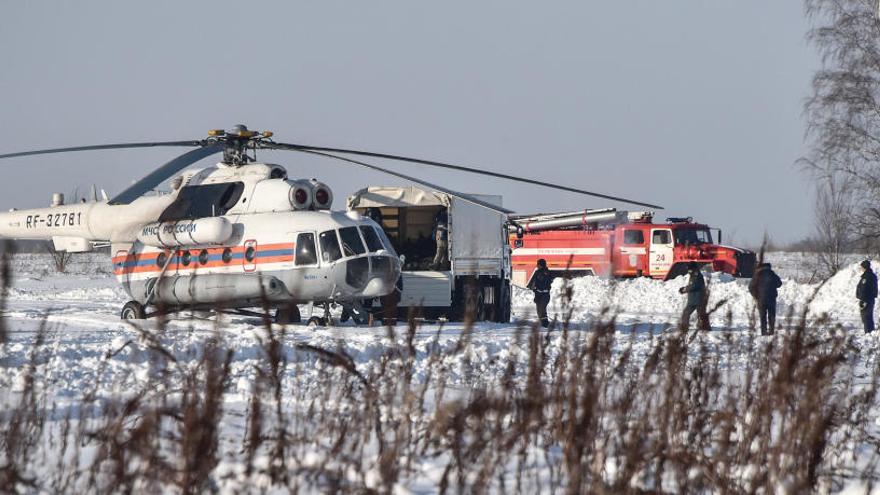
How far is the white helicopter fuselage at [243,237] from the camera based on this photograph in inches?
625

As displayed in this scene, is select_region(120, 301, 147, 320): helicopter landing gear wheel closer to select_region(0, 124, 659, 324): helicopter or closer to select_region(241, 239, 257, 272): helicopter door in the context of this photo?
select_region(0, 124, 659, 324): helicopter

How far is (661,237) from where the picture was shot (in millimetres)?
33438

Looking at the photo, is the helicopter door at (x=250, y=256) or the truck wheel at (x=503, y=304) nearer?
the helicopter door at (x=250, y=256)

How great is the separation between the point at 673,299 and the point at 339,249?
49.2ft

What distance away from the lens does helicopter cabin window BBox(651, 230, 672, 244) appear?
109 feet

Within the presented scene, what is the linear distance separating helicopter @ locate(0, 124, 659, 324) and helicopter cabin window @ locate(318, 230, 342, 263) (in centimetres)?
1

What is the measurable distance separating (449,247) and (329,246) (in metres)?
3.31

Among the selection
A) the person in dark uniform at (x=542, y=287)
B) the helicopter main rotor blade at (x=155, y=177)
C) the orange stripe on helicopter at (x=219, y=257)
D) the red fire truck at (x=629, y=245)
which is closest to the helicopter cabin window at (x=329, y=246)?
the orange stripe on helicopter at (x=219, y=257)

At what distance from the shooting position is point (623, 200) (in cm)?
1138

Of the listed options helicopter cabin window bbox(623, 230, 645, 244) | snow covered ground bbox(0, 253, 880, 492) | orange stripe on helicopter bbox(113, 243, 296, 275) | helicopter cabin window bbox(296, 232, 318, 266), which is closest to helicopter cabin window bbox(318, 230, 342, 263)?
helicopter cabin window bbox(296, 232, 318, 266)

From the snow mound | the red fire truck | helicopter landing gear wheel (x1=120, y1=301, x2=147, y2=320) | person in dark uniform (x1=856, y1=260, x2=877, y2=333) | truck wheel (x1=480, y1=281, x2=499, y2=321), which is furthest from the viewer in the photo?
the red fire truck

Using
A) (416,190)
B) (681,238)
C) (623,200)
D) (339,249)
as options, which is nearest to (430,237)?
(416,190)

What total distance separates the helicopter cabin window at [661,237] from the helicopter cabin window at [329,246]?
19445 millimetres

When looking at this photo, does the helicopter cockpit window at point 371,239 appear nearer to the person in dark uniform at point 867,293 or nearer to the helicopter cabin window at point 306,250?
the helicopter cabin window at point 306,250
